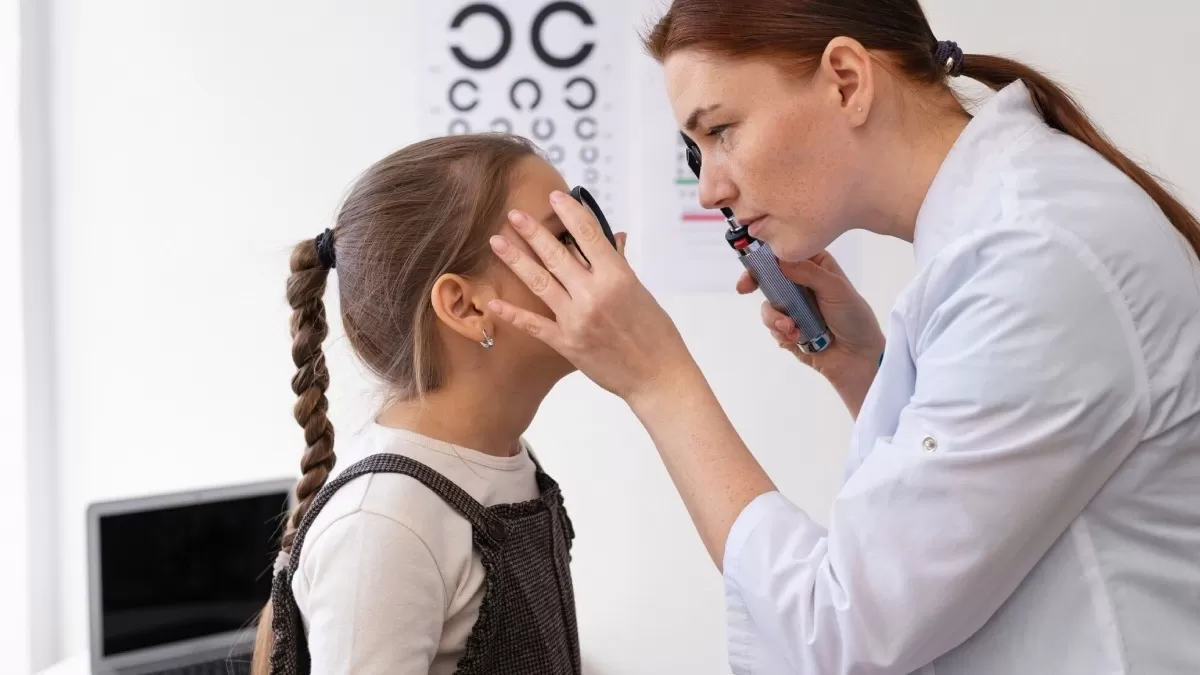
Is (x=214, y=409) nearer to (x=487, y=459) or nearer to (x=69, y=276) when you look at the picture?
(x=69, y=276)

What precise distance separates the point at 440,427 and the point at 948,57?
0.62 metres

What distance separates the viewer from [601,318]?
Result: 3.02 feet

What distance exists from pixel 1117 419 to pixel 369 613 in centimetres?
61

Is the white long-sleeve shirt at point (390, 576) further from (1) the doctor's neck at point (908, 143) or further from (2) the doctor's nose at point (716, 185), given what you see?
(1) the doctor's neck at point (908, 143)

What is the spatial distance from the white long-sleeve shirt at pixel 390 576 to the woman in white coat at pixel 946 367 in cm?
20

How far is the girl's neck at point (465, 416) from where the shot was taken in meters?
1.07

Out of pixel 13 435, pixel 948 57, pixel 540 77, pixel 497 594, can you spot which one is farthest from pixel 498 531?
pixel 13 435

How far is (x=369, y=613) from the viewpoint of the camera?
2.87 ft

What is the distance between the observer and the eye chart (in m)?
2.04

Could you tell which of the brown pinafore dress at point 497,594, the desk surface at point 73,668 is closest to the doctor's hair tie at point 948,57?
the brown pinafore dress at point 497,594

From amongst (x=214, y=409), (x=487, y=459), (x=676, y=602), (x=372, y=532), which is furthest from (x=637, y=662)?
(x=372, y=532)

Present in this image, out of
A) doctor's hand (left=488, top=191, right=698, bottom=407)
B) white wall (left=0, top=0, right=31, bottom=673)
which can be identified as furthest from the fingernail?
white wall (left=0, top=0, right=31, bottom=673)

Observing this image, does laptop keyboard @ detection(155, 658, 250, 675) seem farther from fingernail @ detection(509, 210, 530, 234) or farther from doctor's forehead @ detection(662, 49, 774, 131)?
doctor's forehead @ detection(662, 49, 774, 131)

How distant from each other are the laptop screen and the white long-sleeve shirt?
763 millimetres
